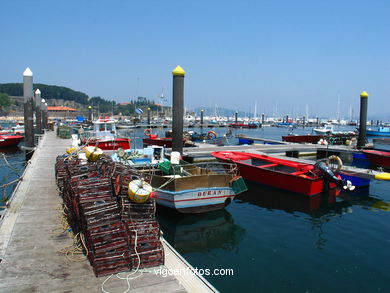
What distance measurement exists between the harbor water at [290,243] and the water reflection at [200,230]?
0.11ft

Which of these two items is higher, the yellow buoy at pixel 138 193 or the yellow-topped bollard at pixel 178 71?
the yellow-topped bollard at pixel 178 71

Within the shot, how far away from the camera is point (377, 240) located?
12000mm

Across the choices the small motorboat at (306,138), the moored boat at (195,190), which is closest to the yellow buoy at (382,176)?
the moored boat at (195,190)

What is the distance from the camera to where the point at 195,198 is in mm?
13039

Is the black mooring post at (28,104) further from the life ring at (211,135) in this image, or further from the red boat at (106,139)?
the life ring at (211,135)

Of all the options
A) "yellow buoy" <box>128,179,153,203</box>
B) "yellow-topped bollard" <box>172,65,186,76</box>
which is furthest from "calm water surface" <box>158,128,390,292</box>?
"yellow-topped bollard" <box>172,65,186,76</box>

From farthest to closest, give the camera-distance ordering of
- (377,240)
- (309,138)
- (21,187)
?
1. (309,138)
2. (21,187)
3. (377,240)

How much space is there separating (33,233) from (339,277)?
837cm

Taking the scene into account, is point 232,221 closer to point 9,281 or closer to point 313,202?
point 313,202

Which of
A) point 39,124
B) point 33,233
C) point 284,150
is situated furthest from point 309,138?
point 33,233

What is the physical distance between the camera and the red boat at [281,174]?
17453 millimetres

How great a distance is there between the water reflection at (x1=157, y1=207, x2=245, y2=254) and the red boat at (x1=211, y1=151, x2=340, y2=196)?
16.4ft

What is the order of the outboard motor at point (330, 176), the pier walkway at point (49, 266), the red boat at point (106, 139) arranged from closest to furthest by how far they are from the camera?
the pier walkway at point (49, 266)
the outboard motor at point (330, 176)
the red boat at point (106, 139)

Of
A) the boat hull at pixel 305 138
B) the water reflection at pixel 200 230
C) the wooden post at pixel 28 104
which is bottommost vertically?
the water reflection at pixel 200 230
